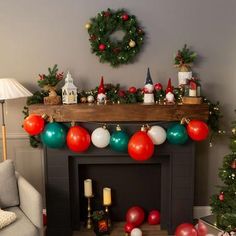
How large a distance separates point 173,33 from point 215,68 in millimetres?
519

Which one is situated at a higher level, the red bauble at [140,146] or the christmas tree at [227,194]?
the red bauble at [140,146]

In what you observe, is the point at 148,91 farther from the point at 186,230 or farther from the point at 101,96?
the point at 186,230

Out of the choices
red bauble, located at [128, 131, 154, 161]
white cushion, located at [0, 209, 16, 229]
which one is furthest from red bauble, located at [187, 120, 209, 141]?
white cushion, located at [0, 209, 16, 229]

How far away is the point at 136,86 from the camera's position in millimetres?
3178

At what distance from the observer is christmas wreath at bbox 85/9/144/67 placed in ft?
9.84

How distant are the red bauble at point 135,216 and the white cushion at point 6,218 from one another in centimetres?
124

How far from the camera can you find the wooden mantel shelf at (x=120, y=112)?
2.84 meters

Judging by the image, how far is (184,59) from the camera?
9.85ft

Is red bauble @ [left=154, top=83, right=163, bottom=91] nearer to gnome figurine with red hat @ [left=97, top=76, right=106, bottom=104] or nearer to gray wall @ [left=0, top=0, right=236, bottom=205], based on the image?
gray wall @ [left=0, top=0, right=236, bottom=205]

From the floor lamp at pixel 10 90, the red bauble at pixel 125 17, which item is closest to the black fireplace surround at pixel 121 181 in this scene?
the floor lamp at pixel 10 90

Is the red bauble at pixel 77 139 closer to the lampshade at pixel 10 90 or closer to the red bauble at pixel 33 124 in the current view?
the red bauble at pixel 33 124

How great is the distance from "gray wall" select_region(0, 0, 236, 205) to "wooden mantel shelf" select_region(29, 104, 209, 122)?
1.30 feet

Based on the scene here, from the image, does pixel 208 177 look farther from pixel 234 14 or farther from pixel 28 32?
pixel 28 32

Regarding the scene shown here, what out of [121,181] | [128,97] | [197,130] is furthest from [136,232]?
[128,97]
